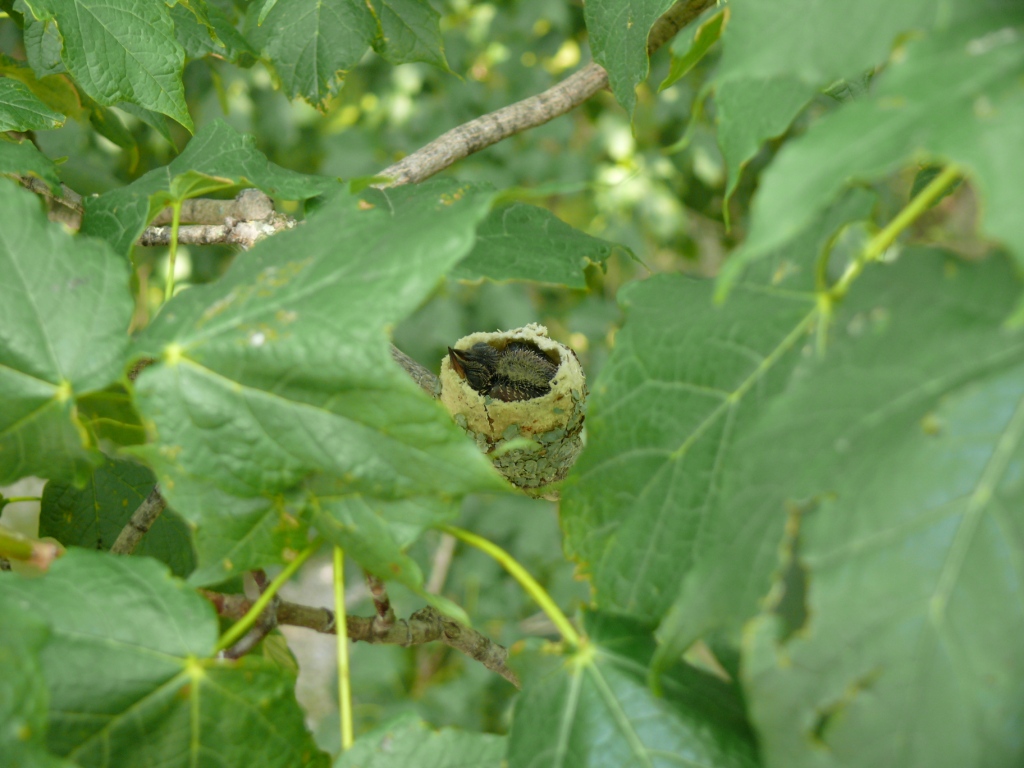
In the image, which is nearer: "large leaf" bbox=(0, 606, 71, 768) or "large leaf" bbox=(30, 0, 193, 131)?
"large leaf" bbox=(0, 606, 71, 768)

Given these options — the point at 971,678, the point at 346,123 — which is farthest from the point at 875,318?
the point at 346,123

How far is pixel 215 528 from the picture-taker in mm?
644

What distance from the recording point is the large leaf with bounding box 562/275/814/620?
0.61 m

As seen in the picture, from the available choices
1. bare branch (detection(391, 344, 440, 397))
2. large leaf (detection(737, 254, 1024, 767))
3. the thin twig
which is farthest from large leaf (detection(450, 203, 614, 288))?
the thin twig

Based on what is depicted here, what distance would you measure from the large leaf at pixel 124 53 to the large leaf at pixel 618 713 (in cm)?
75

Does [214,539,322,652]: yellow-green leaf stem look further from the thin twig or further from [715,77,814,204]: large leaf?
the thin twig

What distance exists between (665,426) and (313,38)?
2.97 feet

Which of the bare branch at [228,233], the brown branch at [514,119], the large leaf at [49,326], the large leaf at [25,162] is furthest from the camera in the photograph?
the brown branch at [514,119]

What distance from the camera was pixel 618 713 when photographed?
0.58 m

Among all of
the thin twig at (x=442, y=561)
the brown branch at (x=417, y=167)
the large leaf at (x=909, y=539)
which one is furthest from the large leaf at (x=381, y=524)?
the thin twig at (x=442, y=561)

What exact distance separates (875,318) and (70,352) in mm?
563

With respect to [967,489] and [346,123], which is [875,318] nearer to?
[967,489]

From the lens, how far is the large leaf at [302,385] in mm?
569

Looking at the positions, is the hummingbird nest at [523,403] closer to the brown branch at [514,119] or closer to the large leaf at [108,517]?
the brown branch at [514,119]
